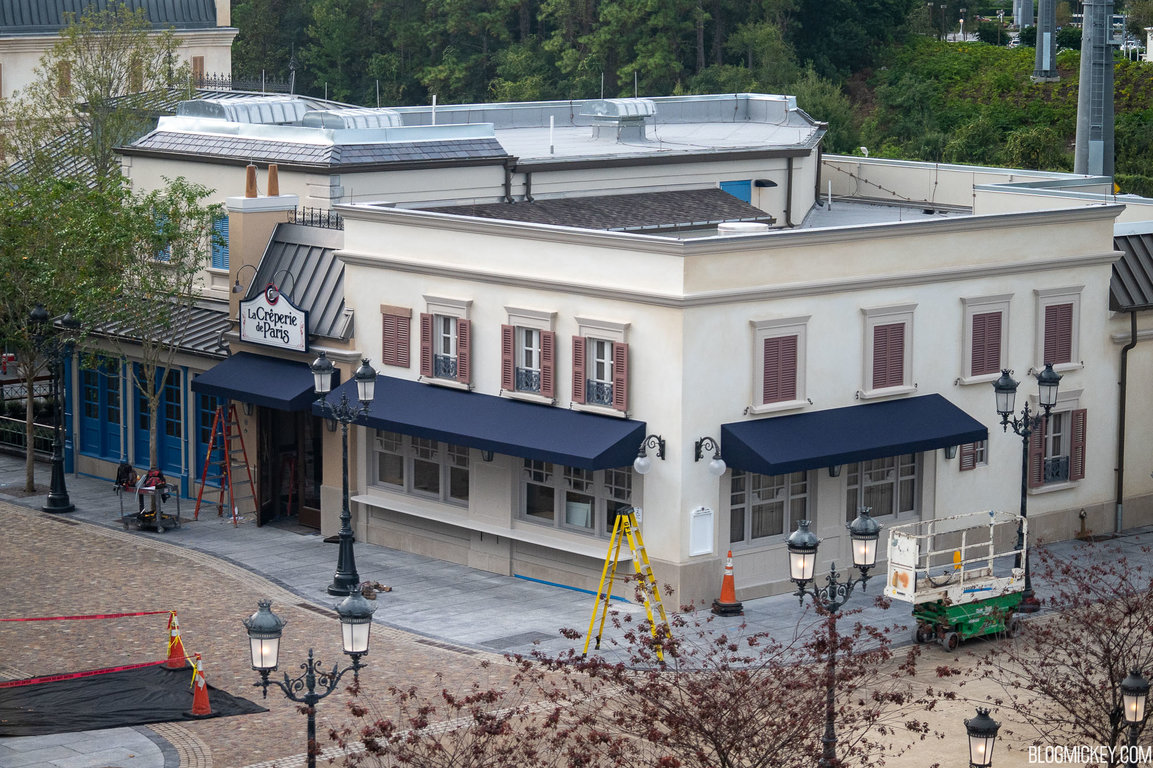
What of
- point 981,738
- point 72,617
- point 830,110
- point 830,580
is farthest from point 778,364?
point 830,110

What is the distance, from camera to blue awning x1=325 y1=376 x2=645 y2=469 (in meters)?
32.6

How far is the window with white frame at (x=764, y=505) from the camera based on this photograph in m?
33.4

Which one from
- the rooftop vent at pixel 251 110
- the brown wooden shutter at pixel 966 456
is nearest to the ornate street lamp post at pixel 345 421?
the brown wooden shutter at pixel 966 456

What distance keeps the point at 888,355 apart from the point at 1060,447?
5.33 meters

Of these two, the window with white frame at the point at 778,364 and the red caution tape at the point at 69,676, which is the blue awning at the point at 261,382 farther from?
the window with white frame at the point at 778,364

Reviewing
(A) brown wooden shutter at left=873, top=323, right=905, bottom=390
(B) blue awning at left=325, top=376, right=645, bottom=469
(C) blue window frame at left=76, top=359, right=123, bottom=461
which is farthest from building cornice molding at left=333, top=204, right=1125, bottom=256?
(C) blue window frame at left=76, top=359, right=123, bottom=461

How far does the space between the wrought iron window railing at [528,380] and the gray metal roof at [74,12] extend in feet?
118

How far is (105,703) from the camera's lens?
2766cm

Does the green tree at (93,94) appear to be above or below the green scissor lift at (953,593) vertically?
above

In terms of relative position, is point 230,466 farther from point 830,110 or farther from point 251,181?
point 830,110

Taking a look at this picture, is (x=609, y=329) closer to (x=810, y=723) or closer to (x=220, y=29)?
(x=810, y=723)

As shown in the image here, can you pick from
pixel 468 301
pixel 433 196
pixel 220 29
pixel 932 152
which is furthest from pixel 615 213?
pixel 932 152

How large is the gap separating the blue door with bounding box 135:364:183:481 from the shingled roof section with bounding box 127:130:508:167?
16.6 ft

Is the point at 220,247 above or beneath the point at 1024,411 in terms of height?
above
